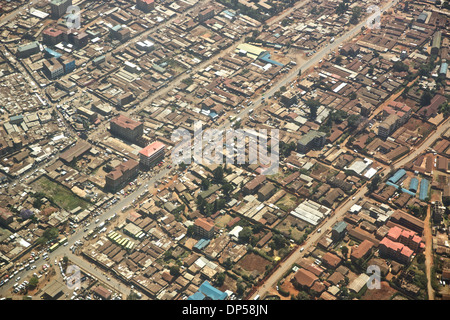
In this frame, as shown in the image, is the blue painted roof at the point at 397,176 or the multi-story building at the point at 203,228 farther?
the blue painted roof at the point at 397,176

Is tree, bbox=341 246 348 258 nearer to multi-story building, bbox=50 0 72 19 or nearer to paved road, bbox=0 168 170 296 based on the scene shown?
paved road, bbox=0 168 170 296

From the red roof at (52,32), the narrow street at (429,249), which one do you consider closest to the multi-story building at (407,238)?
the narrow street at (429,249)

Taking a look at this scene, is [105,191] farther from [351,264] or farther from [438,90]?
[438,90]


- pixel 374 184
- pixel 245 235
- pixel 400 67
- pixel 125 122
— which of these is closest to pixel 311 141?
pixel 374 184

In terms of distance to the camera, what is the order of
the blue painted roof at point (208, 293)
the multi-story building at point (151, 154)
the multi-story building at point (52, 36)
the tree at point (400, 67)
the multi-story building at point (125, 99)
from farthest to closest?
the tree at point (400, 67) < the multi-story building at point (52, 36) < the multi-story building at point (125, 99) < the multi-story building at point (151, 154) < the blue painted roof at point (208, 293)

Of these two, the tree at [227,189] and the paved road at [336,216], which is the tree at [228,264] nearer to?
the paved road at [336,216]

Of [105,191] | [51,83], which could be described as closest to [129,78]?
[51,83]

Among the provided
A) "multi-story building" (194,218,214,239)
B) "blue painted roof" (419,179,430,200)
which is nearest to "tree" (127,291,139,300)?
"multi-story building" (194,218,214,239)
